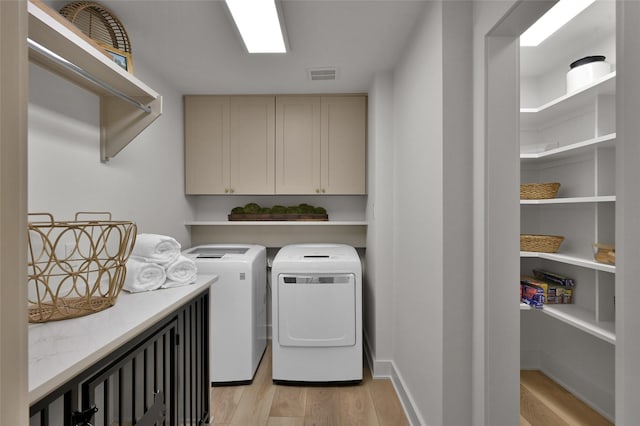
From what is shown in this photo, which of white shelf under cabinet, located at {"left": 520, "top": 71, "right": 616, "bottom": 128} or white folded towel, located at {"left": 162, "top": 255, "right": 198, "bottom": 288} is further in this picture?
white shelf under cabinet, located at {"left": 520, "top": 71, "right": 616, "bottom": 128}

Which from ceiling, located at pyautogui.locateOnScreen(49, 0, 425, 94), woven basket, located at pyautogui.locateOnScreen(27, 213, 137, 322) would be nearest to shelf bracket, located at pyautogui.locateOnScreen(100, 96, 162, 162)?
ceiling, located at pyautogui.locateOnScreen(49, 0, 425, 94)

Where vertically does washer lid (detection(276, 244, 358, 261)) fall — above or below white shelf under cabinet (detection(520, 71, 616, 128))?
below

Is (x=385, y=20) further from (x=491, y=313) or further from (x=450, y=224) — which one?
(x=491, y=313)

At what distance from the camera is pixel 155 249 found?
152cm

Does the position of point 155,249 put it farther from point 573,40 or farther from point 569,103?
point 573,40

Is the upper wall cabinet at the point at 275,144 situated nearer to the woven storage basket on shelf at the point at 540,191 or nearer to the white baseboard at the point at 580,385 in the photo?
the woven storage basket on shelf at the point at 540,191

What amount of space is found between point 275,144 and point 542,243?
6.92 ft

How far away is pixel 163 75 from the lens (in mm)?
2568

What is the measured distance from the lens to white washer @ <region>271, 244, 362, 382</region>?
2389 millimetres

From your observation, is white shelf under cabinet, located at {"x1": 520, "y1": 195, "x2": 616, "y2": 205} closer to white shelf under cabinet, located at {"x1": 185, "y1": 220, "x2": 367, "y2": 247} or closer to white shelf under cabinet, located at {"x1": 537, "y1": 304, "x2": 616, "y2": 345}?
white shelf under cabinet, located at {"x1": 537, "y1": 304, "x2": 616, "y2": 345}

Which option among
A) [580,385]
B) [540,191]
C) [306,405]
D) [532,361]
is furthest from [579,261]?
[306,405]

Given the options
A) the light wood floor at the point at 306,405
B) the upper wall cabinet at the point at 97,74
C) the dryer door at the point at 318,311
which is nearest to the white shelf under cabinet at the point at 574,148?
the dryer door at the point at 318,311

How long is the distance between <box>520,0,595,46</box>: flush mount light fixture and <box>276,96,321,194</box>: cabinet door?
5.17ft
